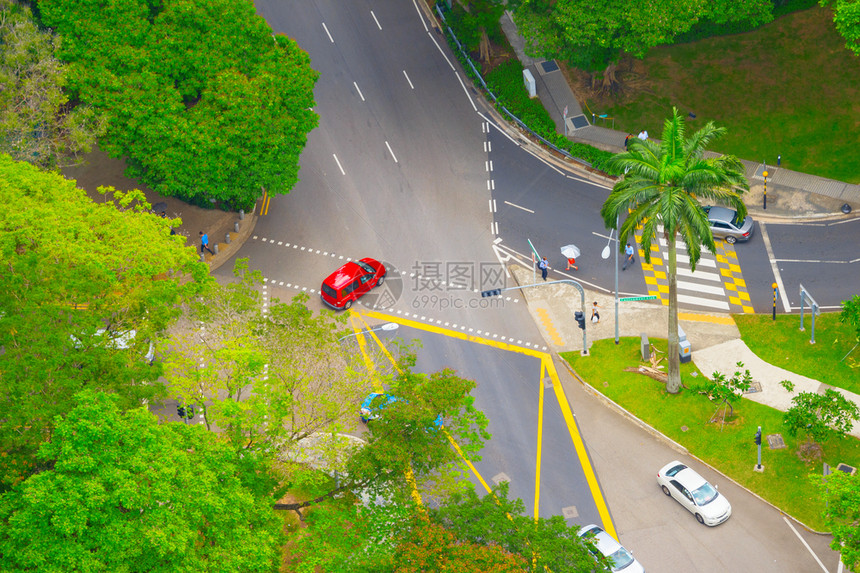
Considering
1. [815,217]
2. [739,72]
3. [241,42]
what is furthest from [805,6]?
[241,42]

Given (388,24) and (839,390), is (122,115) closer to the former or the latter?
(388,24)

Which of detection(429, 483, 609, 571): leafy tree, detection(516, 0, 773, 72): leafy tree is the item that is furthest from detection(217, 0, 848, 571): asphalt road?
detection(429, 483, 609, 571): leafy tree

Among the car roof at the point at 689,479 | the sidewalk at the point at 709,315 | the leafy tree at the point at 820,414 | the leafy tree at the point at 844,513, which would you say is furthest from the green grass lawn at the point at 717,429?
the leafy tree at the point at 844,513

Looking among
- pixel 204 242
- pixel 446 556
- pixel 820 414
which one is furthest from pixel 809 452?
pixel 204 242

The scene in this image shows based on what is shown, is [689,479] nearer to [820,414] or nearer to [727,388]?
[727,388]

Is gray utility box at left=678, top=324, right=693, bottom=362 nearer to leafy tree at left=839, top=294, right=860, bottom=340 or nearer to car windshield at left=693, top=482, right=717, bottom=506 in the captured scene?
leafy tree at left=839, top=294, right=860, bottom=340

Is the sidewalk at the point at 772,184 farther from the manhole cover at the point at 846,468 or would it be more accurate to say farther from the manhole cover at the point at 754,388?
the manhole cover at the point at 846,468

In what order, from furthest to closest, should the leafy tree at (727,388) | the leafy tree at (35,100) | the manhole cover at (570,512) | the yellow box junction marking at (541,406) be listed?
the leafy tree at (35,100), the leafy tree at (727,388), the yellow box junction marking at (541,406), the manhole cover at (570,512)
